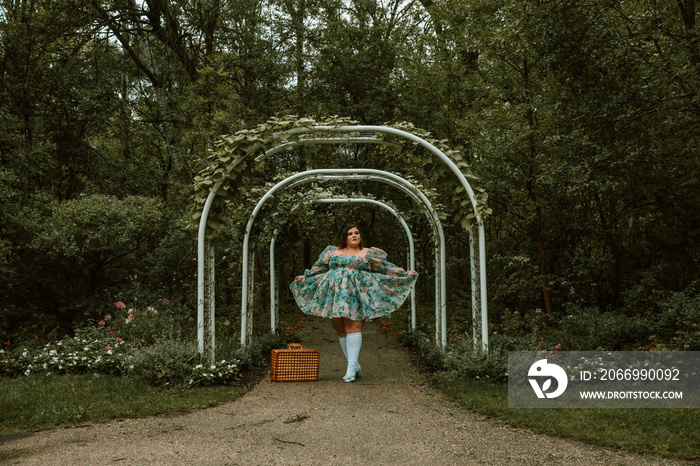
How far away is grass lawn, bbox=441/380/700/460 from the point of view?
3.60 m

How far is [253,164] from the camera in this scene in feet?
20.5

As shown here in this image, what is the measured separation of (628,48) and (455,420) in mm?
5301

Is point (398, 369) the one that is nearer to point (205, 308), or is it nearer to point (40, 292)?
point (205, 308)

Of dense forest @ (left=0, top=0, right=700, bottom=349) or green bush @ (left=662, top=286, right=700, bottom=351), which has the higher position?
dense forest @ (left=0, top=0, right=700, bottom=349)

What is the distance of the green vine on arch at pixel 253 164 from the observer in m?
5.83

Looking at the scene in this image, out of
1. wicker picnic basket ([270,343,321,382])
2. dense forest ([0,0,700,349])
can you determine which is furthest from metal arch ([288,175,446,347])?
wicker picnic basket ([270,343,321,382])

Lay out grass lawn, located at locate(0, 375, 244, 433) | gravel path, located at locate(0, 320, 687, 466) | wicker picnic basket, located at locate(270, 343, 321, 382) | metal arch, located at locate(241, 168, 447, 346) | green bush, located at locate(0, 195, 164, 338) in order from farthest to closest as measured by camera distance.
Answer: green bush, located at locate(0, 195, 164, 338) < metal arch, located at locate(241, 168, 447, 346) < wicker picnic basket, located at locate(270, 343, 321, 382) < grass lawn, located at locate(0, 375, 244, 433) < gravel path, located at locate(0, 320, 687, 466)

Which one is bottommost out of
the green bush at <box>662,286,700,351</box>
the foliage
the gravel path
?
the gravel path

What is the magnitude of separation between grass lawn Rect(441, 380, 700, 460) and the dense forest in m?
2.12

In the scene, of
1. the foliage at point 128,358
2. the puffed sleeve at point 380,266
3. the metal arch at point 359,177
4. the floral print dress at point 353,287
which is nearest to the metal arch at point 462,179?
the floral print dress at point 353,287

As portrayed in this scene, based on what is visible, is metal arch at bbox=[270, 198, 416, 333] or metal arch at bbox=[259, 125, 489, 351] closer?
metal arch at bbox=[259, 125, 489, 351]

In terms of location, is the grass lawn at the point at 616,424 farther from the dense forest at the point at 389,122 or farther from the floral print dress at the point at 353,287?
the dense forest at the point at 389,122

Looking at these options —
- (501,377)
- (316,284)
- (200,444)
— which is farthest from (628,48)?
(200,444)

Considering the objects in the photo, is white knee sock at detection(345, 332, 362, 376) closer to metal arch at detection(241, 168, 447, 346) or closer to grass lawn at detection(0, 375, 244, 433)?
grass lawn at detection(0, 375, 244, 433)
